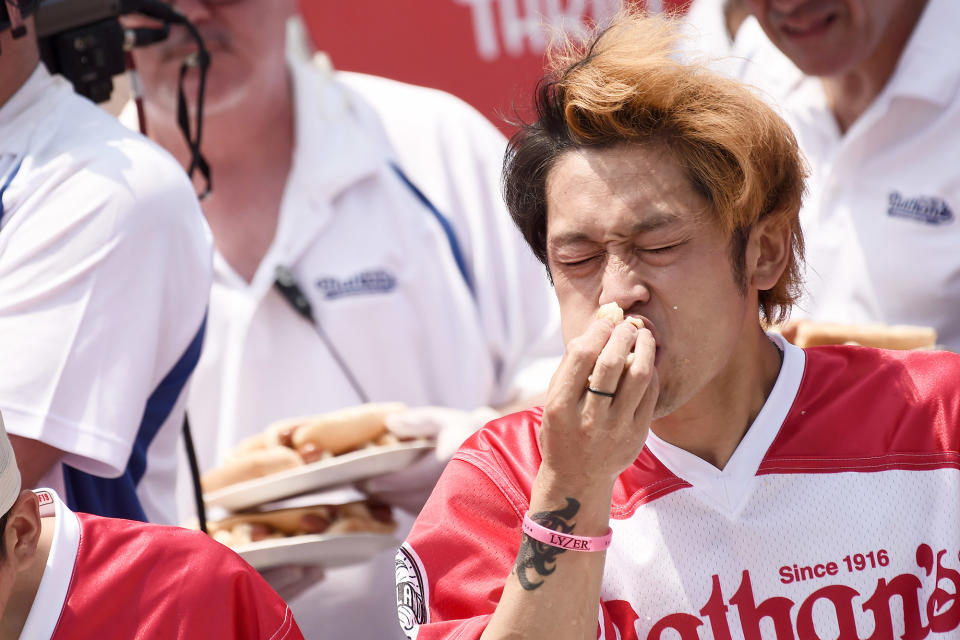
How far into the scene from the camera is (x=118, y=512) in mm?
2412

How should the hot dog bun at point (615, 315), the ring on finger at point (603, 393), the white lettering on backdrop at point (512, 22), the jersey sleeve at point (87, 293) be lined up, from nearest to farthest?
the ring on finger at point (603, 393) < the hot dog bun at point (615, 315) < the jersey sleeve at point (87, 293) < the white lettering on backdrop at point (512, 22)

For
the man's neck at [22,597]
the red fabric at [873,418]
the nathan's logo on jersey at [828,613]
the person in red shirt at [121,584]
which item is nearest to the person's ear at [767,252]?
the red fabric at [873,418]

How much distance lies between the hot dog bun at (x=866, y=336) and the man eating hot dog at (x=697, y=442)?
25.6 inches

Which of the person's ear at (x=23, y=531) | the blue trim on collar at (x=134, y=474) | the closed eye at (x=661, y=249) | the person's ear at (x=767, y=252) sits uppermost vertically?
the closed eye at (x=661, y=249)

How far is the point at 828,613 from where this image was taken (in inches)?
76.1

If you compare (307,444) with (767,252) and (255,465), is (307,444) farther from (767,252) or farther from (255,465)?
(767,252)

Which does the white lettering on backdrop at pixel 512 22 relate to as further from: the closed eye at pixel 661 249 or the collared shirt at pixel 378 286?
the closed eye at pixel 661 249

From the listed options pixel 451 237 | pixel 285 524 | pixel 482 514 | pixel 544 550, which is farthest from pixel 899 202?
pixel 544 550

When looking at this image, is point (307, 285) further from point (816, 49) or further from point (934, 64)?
point (934, 64)

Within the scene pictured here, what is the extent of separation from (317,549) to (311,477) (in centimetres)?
15

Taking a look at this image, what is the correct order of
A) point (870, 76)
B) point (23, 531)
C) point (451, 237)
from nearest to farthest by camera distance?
point (23, 531), point (870, 76), point (451, 237)

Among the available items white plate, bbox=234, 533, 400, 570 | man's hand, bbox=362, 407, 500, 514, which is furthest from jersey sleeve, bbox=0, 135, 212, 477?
man's hand, bbox=362, 407, 500, 514

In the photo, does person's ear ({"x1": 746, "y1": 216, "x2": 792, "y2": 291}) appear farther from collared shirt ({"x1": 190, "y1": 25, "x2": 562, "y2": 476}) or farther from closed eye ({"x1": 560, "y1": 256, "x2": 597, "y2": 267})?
collared shirt ({"x1": 190, "y1": 25, "x2": 562, "y2": 476})

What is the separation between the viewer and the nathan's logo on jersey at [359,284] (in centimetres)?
381
